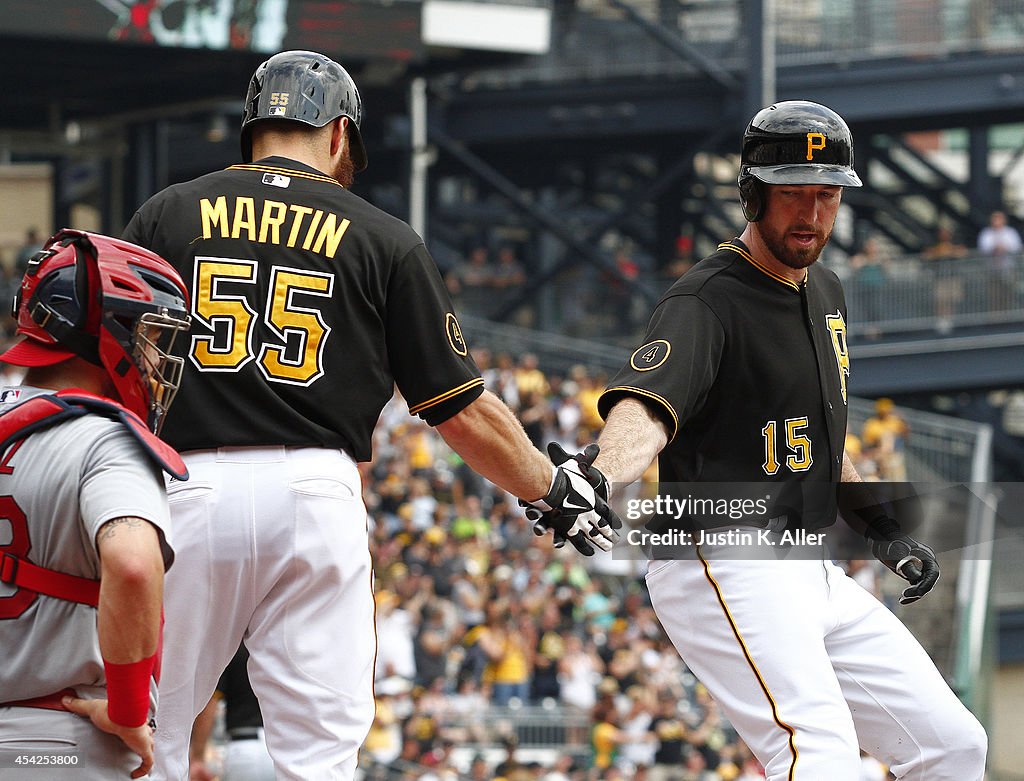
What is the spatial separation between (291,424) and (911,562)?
202cm

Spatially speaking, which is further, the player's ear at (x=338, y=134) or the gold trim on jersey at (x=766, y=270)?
the gold trim on jersey at (x=766, y=270)

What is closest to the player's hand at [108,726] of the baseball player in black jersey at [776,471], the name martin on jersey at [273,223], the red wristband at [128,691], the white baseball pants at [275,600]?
the red wristband at [128,691]

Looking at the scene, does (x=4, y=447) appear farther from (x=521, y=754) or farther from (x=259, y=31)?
(x=259, y=31)

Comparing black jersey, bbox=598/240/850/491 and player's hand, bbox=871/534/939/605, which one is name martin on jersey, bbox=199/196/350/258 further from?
player's hand, bbox=871/534/939/605

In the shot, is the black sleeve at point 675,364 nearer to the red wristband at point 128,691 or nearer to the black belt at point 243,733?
the black belt at point 243,733

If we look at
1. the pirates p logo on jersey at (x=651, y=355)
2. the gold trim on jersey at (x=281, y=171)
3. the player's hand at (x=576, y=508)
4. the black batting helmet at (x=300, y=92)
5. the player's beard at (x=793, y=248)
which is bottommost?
the player's hand at (x=576, y=508)

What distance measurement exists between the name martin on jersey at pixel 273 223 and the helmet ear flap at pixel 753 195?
1.29m

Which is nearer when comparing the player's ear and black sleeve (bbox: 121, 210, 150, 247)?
black sleeve (bbox: 121, 210, 150, 247)

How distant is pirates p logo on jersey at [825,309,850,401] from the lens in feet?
16.4

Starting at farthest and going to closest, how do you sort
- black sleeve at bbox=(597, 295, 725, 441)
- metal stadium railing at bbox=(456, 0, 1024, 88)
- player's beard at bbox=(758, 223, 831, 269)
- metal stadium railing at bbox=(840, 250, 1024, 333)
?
metal stadium railing at bbox=(456, 0, 1024, 88) → metal stadium railing at bbox=(840, 250, 1024, 333) → player's beard at bbox=(758, 223, 831, 269) → black sleeve at bbox=(597, 295, 725, 441)

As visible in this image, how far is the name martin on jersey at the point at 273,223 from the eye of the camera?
4.25 metres

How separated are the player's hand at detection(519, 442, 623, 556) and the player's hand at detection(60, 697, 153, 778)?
1432mm

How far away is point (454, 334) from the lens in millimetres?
4398

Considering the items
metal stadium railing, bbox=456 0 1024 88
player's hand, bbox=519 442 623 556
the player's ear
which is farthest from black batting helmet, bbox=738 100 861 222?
metal stadium railing, bbox=456 0 1024 88
